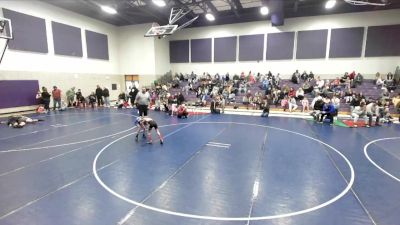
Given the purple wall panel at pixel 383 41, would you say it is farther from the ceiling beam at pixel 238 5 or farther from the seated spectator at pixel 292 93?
the ceiling beam at pixel 238 5

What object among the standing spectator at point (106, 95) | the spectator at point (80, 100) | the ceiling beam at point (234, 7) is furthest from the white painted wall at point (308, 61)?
the spectator at point (80, 100)

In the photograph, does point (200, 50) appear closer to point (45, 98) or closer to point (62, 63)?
point (62, 63)

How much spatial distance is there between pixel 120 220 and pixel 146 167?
7.00 ft

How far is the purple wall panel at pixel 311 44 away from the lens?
18.4m

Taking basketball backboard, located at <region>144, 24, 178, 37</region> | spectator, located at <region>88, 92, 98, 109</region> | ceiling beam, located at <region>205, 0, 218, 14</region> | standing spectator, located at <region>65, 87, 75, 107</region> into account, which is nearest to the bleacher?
basketball backboard, located at <region>144, 24, 178, 37</region>

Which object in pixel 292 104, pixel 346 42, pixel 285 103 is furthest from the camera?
pixel 346 42

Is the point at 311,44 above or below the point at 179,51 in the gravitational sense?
below

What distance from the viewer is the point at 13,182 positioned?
482cm

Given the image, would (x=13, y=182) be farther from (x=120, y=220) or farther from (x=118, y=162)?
(x=120, y=220)

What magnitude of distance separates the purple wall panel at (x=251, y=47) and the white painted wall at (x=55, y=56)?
11.9m

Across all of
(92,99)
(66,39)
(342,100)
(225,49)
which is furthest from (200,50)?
(342,100)

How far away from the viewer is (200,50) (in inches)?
882

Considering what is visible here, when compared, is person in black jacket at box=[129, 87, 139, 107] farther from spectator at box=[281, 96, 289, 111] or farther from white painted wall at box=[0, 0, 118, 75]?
spectator at box=[281, 96, 289, 111]

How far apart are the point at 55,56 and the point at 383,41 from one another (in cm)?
2394
